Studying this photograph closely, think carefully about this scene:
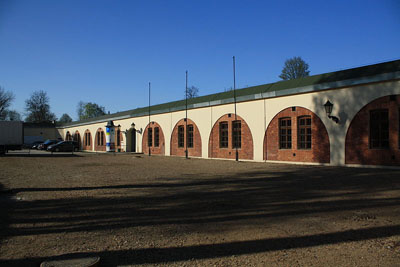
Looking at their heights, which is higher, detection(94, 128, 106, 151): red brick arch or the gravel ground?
detection(94, 128, 106, 151): red brick arch

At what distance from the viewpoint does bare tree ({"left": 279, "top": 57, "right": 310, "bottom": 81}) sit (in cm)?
6612

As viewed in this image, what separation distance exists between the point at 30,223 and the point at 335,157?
46.8 feet

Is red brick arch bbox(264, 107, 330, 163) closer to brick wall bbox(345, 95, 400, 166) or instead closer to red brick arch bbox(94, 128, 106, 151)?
brick wall bbox(345, 95, 400, 166)

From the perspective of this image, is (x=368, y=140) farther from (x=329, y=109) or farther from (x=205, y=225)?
(x=205, y=225)

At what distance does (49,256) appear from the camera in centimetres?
392

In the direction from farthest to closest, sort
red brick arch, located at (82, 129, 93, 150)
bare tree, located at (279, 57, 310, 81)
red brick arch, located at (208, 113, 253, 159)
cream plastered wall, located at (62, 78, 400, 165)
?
bare tree, located at (279, 57, 310, 81) → red brick arch, located at (82, 129, 93, 150) → red brick arch, located at (208, 113, 253, 159) → cream plastered wall, located at (62, 78, 400, 165)

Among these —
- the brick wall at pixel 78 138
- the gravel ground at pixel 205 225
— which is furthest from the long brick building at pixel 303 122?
the brick wall at pixel 78 138

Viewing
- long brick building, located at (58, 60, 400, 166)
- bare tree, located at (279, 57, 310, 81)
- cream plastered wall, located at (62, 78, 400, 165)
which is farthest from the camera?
bare tree, located at (279, 57, 310, 81)

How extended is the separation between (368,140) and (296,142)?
394 cm

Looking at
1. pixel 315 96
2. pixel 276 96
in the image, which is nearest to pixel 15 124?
pixel 276 96

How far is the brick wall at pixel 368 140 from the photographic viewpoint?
1325cm

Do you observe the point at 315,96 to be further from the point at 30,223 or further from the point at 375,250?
the point at 30,223

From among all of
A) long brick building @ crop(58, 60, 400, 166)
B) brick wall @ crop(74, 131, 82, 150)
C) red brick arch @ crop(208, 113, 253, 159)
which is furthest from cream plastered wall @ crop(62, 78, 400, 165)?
brick wall @ crop(74, 131, 82, 150)

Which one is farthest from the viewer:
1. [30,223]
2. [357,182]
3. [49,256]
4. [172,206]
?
[357,182]
